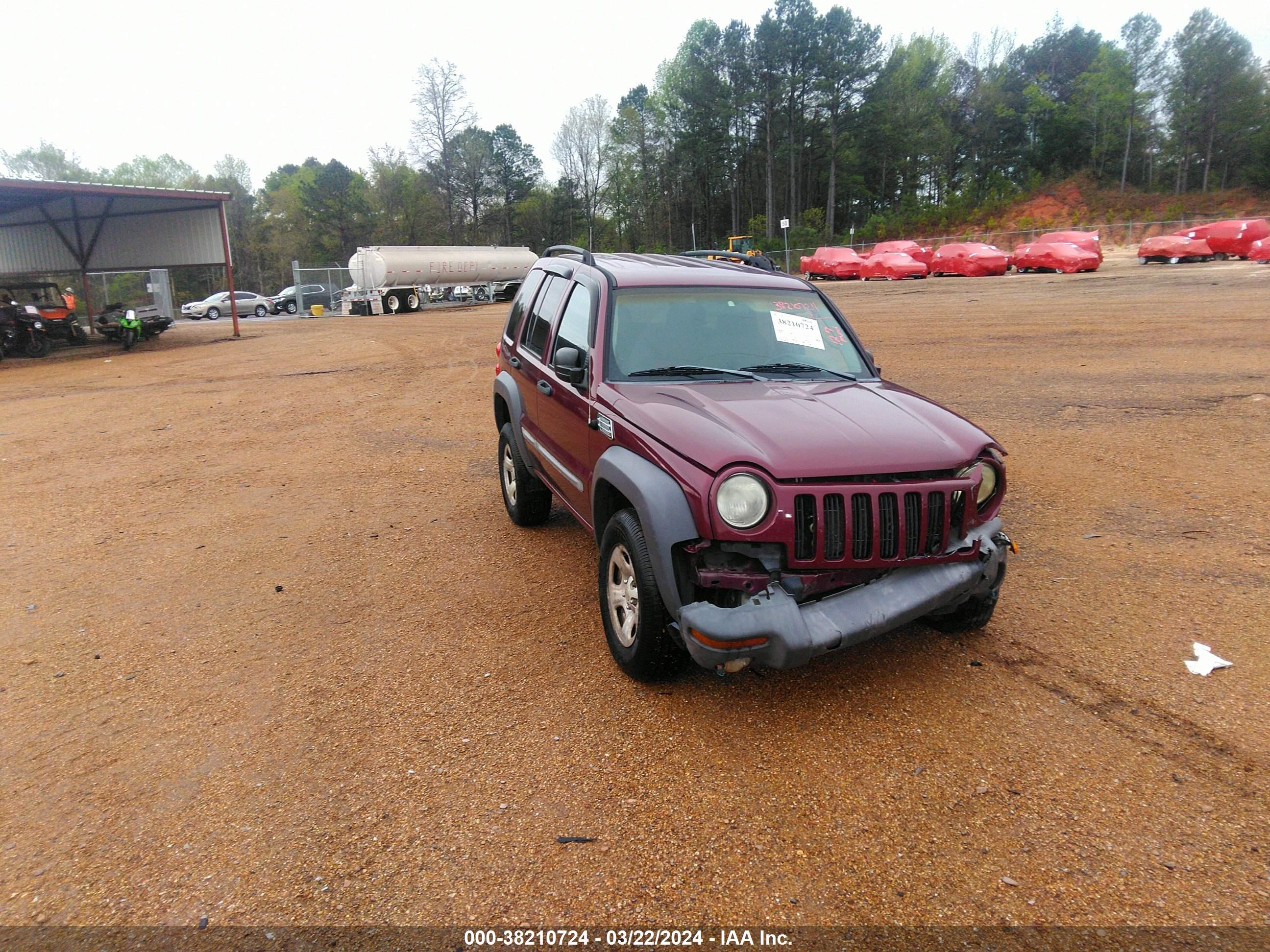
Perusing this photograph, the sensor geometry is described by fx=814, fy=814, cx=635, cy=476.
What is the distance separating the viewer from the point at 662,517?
3404 millimetres

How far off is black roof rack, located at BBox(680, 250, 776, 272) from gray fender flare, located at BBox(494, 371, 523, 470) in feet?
5.24

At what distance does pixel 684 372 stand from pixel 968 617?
193cm

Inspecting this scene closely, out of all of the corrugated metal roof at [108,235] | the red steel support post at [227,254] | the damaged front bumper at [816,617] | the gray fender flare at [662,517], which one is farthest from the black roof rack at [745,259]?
the corrugated metal roof at [108,235]

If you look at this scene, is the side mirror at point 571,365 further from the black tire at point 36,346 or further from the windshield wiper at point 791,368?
the black tire at point 36,346

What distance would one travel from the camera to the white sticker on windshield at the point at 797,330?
15.4ft

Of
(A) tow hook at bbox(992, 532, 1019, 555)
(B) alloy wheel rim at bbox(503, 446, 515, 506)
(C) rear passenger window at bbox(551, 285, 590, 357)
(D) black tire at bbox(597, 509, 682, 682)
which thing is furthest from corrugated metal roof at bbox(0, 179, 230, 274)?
(A) tow hook at bbox(992, 532, 1019, 555)

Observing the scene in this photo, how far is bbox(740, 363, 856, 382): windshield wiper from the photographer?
447cm

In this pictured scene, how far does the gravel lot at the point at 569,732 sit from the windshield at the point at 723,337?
4.96ft

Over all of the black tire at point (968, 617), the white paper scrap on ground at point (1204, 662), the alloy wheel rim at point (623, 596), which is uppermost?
the alloy wheel rim at point (623, 596)

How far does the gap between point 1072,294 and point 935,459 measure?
23.7 metres

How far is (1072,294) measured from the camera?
23625 millimetres

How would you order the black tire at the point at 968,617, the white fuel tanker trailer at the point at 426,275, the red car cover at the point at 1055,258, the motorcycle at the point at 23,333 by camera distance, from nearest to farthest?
the black tire at the point at 968,617, the motorcycle at the point at 23,333, the red car cover at the point at 1055,258, the white fuel tanker trailer at the point at 426,275

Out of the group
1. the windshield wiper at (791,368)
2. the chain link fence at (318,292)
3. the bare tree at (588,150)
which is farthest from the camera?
the bare tree at (588,150)

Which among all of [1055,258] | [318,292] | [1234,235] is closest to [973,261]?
[1055,258]
